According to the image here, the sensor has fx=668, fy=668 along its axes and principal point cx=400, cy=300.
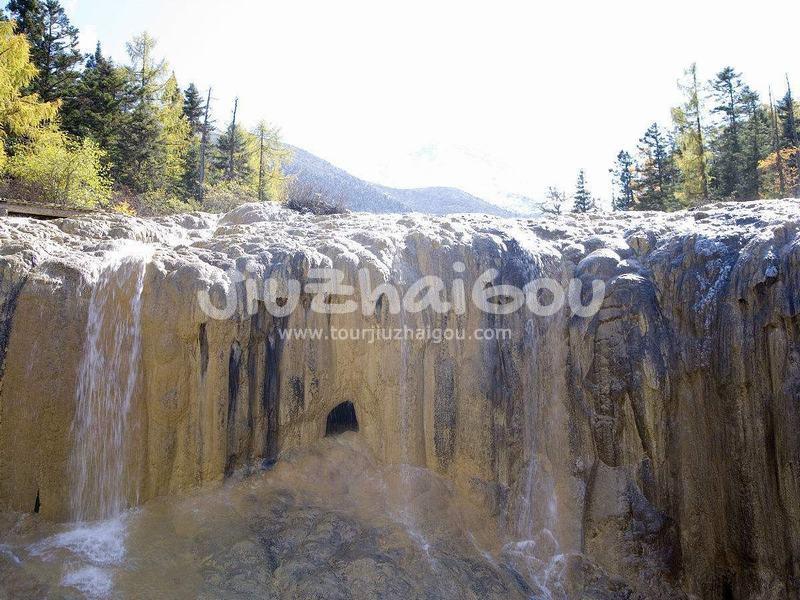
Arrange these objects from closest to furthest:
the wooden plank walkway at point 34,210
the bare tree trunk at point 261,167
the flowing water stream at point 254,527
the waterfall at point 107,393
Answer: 1. the flowing water stream at point 254,527
2. the waterfall at point 107,393
3. the wooden plank walkway at point 34,210
4. the bare tree trunk at point 261,167

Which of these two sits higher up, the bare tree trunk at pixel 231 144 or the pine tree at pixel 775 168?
the bare tree trunk at pixel 231 144

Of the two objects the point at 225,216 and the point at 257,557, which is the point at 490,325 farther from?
the point at 225,216

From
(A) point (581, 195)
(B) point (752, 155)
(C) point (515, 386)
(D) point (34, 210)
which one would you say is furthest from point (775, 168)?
(D) point (34, 210)

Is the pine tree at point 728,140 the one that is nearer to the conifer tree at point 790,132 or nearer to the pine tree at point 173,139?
the conifer tree at point 790,132

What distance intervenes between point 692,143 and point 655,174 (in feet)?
25.0

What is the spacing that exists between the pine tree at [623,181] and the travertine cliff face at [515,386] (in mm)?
33259

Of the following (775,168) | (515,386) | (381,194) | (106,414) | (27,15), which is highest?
(27,15)

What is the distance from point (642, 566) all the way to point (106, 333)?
1035 centimetres

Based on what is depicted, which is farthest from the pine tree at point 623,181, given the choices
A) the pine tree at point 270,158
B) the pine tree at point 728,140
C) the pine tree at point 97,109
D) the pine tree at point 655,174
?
the pine tree at point 97,109

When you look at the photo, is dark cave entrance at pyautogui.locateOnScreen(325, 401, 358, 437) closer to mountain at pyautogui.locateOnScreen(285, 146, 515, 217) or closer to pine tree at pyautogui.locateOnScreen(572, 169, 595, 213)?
pine tree at pyautogui.locateOnScreen(572, 169, 595, 213)

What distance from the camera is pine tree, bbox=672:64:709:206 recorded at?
1334 inches

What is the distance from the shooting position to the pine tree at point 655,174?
3794cm

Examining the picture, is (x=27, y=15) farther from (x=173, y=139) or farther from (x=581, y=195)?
(x=581, y=195)

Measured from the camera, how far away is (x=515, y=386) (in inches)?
509
